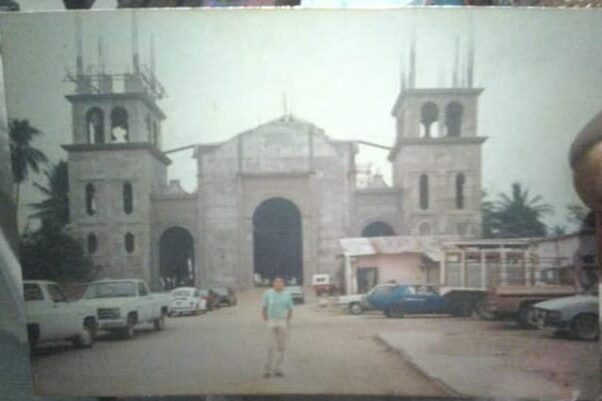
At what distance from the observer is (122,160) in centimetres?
390

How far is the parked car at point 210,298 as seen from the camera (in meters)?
3.81

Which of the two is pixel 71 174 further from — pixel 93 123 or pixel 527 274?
pixel 527 274

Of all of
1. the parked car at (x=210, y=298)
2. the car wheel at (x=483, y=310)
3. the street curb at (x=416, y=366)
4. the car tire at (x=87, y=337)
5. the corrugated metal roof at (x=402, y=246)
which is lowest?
the street curb at (x=416, y=366)

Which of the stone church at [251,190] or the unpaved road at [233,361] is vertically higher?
the stone church at [251,190]

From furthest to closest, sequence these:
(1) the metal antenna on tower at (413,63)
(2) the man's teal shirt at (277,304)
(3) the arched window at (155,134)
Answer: (3) the arched window at (155,134), (2) the man's teal shirt at (277,304), (1) the metal antenna on tower at (413,63)

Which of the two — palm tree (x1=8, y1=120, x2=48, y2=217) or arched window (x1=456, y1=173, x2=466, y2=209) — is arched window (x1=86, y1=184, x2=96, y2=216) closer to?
palm tree (x1=8, y1=120, x2=48, y2=217)

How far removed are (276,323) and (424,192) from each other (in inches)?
41.4

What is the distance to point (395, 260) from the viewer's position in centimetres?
367

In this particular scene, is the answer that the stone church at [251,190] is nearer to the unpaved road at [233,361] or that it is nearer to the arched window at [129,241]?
the arched window at [129,241]

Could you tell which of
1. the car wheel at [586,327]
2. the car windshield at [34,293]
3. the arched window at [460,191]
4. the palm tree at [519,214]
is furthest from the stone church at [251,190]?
the car wheel at [586,327]

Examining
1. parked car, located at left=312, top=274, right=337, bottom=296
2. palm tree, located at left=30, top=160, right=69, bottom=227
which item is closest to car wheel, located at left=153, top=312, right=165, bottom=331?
palm tree, located at left=30, top=160, right=69, bottom=227

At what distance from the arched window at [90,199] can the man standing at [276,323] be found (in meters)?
1.10

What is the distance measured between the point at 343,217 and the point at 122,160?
1279 millimetres

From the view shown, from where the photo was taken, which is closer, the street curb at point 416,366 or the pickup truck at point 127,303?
the street curb at point 416,366
